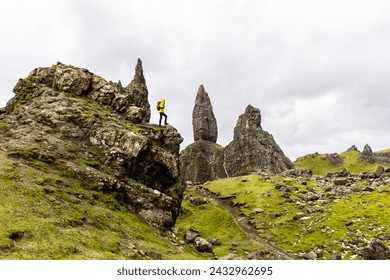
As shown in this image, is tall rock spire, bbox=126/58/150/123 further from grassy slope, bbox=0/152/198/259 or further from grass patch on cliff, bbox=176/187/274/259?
grassy slope, bbox=0/152/198/259

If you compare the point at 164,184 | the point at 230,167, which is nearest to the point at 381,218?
the point at 164,184

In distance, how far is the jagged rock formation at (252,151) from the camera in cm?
16775

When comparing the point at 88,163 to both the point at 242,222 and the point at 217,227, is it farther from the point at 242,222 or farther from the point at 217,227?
the point at 242,222

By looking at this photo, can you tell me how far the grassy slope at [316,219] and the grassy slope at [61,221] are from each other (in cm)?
4806

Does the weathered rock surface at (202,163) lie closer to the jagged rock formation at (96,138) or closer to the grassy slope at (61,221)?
the jagged rock formation at (96,138)

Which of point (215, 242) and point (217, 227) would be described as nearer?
point (215, 242)

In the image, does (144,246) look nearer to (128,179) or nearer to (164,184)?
(128,179)

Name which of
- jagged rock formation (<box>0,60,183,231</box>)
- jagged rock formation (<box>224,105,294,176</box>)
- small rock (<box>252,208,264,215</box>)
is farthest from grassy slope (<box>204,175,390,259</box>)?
jagged rock formation (<box>224,105,294,176</box>)

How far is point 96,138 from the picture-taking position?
45094 mm

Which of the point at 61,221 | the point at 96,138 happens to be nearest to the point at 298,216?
the point at 96,138

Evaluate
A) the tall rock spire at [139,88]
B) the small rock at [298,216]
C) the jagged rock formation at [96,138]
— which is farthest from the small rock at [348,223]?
the tall rock spire at [139,88]

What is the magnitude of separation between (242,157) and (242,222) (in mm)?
85957

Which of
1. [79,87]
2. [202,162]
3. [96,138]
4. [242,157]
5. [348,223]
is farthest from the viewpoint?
[202,162]

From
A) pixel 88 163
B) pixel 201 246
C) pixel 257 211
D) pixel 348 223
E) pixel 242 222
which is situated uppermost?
pixel 88 163
